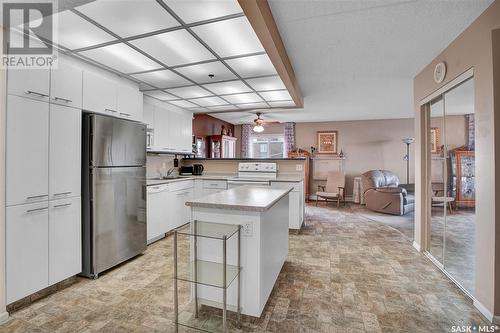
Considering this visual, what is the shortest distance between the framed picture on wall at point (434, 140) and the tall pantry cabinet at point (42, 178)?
4.05 metres

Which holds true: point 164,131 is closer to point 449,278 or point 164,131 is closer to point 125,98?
point 125,98

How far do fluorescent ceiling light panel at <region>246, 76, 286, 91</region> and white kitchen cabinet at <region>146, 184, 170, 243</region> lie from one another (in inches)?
80.2

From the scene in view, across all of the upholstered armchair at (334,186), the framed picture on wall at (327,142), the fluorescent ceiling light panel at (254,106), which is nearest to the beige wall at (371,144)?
the framed picture on wall at (327,142)

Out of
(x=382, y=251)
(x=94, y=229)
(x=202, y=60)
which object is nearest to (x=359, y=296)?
(x=382, y=251)

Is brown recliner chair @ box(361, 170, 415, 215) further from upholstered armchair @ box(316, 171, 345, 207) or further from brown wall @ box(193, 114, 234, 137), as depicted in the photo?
brown wall @ box(193, 114, 234, 137)

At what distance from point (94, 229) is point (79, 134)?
0.98 meters

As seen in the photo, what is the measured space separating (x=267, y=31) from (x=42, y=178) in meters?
2.30

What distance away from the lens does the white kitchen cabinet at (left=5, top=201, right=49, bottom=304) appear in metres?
1.88

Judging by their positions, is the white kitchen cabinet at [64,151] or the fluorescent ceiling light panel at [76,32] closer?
the fluorescent ceiling light panel at [76,32]

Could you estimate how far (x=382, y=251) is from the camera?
3.25 m

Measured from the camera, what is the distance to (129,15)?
1.82 metres

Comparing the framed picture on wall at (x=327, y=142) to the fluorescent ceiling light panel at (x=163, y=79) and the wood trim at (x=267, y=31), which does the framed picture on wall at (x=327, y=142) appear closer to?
the wood trim at (x=267, y=31)

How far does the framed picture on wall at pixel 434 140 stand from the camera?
2.94m

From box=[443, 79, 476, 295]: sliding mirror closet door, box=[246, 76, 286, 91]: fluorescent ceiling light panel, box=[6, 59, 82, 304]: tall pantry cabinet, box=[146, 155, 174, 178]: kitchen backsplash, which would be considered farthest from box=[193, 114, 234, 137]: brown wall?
box=[443, 79, 476, 295]: sliding mirror closet door
